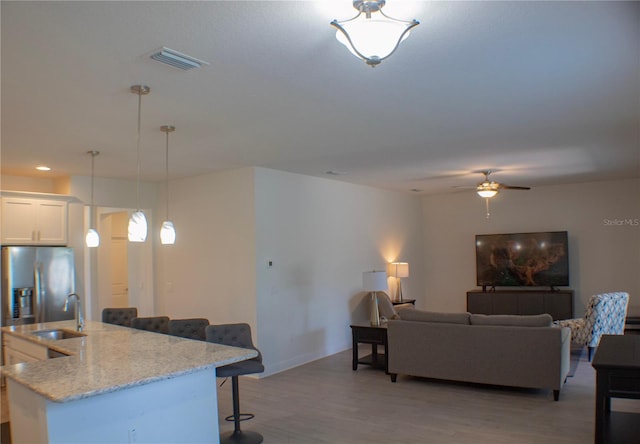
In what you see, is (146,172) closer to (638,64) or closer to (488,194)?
(488,194)

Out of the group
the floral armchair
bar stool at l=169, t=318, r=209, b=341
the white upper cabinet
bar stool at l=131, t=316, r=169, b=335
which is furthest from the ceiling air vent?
the floral armchair

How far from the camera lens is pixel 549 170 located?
7.20 meters

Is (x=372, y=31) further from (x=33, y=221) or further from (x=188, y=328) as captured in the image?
(x=33, y=221)

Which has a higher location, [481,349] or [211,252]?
[211,252]

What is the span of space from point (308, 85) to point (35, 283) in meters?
4.69

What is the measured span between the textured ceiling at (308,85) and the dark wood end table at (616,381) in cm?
183

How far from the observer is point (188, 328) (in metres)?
4.77

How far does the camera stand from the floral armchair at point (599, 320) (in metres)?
6.34

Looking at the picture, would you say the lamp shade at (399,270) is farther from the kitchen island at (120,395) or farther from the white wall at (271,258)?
the kitchen island at (120,395)

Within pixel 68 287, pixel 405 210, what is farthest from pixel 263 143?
pixel 405 210

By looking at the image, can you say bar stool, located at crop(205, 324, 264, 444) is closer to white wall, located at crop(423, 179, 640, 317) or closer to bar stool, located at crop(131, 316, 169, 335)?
bar stool, located at crop(131, 316, 169, 335)

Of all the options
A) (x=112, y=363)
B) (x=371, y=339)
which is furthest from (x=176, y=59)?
(x=371, y=339)

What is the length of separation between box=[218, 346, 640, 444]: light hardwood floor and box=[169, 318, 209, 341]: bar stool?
79 cm

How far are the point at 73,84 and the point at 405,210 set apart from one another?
7.27 metres
